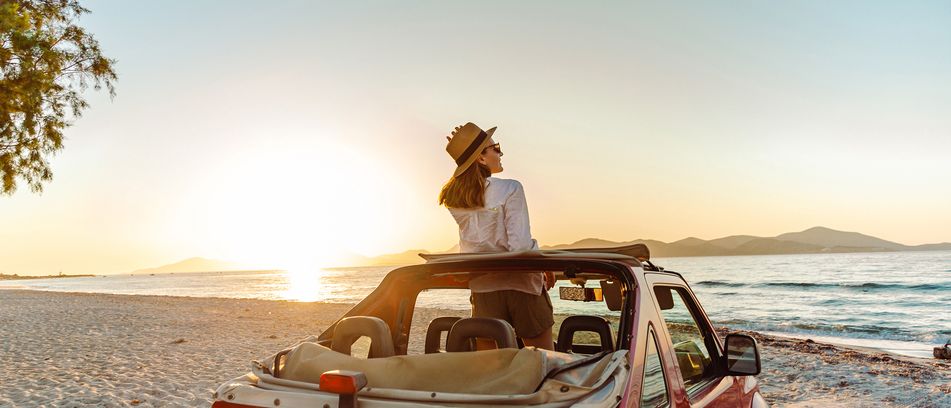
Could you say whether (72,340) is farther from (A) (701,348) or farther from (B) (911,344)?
(B) (911,344)

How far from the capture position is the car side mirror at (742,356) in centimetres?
298

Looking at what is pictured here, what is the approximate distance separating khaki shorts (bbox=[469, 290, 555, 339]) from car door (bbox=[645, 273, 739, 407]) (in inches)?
24.7

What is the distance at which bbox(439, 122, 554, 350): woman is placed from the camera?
331 cm

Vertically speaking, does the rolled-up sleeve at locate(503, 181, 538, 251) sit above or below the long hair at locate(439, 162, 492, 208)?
below

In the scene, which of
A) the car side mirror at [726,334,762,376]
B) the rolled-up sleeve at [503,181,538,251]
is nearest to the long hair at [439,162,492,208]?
the rolled-up sleeve at [503,181,538,251]

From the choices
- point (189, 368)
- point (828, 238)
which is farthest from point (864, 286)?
point (828, 238)

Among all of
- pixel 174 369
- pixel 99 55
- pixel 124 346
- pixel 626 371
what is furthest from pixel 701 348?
pixel 99 55

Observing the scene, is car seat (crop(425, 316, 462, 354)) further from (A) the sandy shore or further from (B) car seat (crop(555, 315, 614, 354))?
(A) the sandy shore

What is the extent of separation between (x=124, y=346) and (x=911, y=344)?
61.1 ft

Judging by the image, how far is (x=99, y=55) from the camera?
43.0 ft

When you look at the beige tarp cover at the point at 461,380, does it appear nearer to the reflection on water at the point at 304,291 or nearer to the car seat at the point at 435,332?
the car seat at the point at 435,332

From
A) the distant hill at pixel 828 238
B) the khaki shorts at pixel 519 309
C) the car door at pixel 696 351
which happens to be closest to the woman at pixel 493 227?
the khaki shorts at pixel 519 309

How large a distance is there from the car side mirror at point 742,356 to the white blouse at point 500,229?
3.13ft

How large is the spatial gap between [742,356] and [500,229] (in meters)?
1.36
